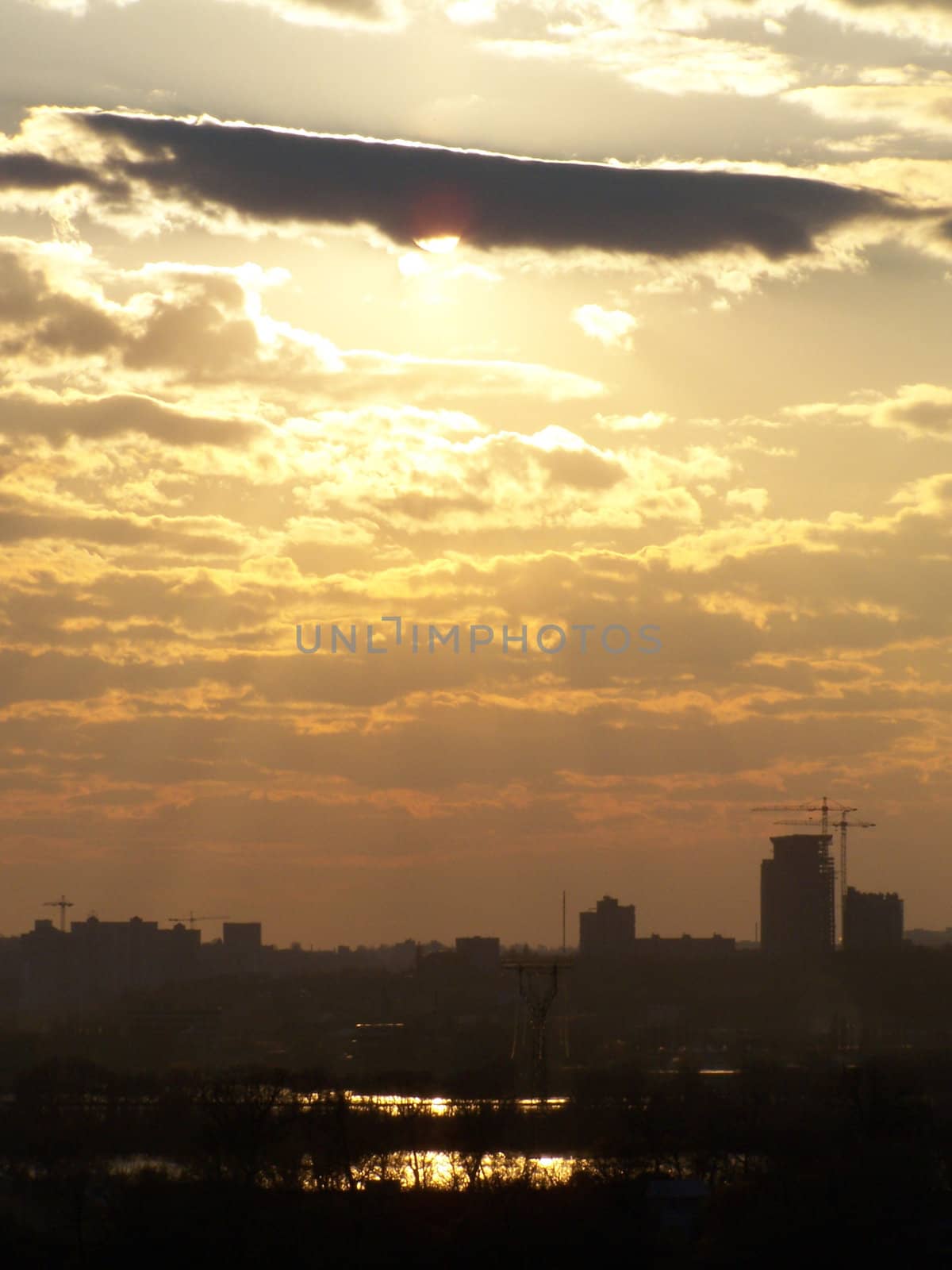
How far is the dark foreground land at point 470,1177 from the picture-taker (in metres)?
43.8

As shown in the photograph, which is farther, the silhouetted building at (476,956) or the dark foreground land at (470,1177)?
the silhouetted building at (476,956)

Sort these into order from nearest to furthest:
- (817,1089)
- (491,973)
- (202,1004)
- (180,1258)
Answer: (180,1258), (817,1089), (202,1004), (491,973)

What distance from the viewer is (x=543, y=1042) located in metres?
85.1

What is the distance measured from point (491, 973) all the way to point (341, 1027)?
128 feet

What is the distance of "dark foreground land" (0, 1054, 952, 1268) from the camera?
43.8 metres

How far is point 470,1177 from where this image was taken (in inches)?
2057

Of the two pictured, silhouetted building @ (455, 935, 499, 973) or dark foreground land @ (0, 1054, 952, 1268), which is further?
silhouetted building @ (455, 935, 499, 973)

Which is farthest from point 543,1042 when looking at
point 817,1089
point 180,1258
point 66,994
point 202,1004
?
point 66,994

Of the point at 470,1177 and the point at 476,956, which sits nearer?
the point at 470,1177

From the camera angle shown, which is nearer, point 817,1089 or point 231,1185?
point 231,1185

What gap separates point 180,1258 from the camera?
4309 centimetres

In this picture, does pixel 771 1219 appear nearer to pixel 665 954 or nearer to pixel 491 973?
pixel 491 973

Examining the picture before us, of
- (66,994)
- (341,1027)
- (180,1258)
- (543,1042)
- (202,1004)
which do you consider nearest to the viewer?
(180,1258)

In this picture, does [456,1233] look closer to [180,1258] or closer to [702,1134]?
[180,1258]
